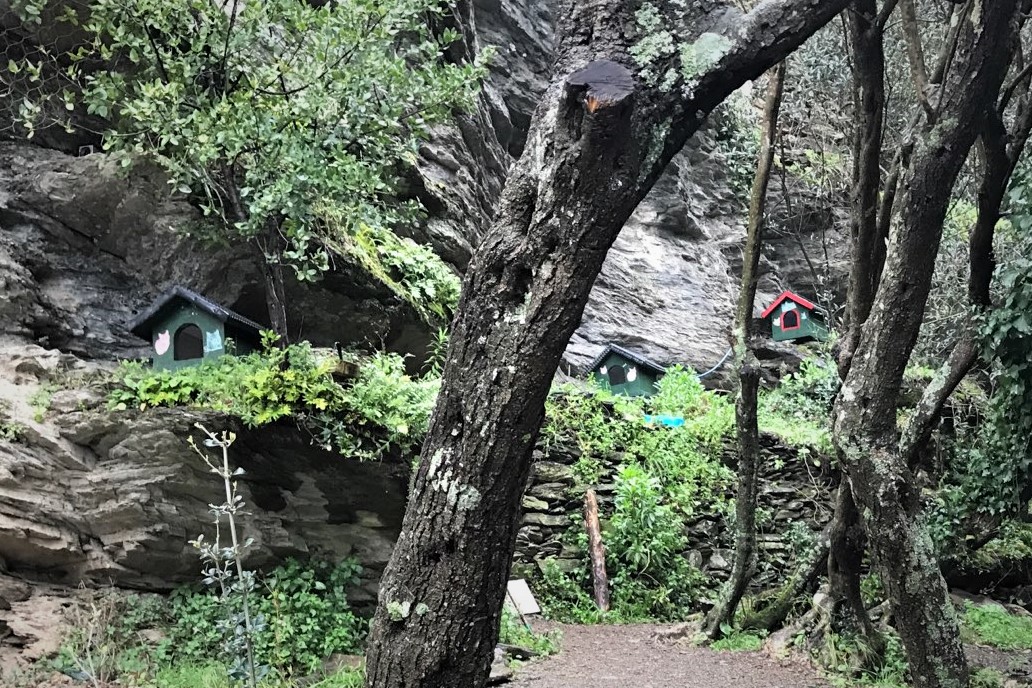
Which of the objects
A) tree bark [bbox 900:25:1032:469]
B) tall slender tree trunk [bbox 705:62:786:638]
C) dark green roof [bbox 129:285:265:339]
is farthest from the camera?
tall slender tree trunk [bbox 705:62:786:638]

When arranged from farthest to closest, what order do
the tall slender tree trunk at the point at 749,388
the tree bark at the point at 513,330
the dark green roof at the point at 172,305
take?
the tall slender tree trunk at the point at 749,388 < the dark green roof at the point at 172,305 < the tree bark at the point at 513,330

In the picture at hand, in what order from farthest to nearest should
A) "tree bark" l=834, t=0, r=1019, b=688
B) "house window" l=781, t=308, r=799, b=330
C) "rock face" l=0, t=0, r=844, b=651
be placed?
"house window" l=781, t=308, r=799, b=330
"rock face" l=0, t=0, r=844, b=651
"tree bark" l=834, t=0, r=1019, b=688

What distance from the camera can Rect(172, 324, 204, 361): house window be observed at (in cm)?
693

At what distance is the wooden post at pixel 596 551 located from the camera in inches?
339

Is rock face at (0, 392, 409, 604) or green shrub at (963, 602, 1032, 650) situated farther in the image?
green shrub at (963, 602, 1032, 650)

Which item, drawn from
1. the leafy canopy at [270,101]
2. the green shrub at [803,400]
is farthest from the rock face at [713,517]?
the leafy canopy at [270,101]

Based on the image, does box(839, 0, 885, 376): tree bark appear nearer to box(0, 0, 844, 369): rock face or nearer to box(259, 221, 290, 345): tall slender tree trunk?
box(0, 0, 844, 369): rock face

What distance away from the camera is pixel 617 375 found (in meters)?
12.4

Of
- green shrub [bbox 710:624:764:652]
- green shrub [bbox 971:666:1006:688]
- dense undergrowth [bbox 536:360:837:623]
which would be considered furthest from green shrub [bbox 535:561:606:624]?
green shrub [bbox 971:666:1006:688]

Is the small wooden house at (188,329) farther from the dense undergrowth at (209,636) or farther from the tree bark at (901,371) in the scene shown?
the tree bark at (901,371)

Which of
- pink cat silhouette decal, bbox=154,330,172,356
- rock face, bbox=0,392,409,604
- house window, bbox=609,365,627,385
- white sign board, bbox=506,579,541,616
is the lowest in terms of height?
white sign board, bbox=506,579,541,616

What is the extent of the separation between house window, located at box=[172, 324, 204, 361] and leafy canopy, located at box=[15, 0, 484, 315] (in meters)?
→ 1.06

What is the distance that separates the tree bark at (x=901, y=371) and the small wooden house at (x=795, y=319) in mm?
11577

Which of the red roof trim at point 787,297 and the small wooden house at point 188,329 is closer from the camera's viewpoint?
the small wooden house at point 188,329
